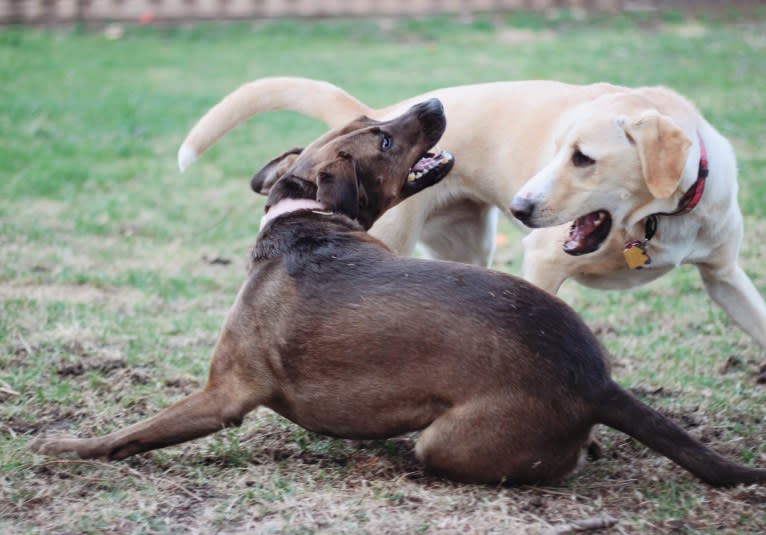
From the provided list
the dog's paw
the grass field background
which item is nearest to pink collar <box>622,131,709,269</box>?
the grass field background

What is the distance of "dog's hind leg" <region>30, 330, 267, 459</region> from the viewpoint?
3809 millimetres

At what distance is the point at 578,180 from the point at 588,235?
300mm

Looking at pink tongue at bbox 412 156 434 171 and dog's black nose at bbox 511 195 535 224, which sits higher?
pink tongue at bbox 412 156 434 171

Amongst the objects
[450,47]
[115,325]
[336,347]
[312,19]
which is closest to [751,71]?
[450,47]

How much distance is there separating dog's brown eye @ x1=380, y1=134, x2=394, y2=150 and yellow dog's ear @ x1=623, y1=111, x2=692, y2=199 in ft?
3.29

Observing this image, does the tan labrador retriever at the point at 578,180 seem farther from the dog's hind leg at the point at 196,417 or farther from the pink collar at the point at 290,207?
the dog's hind leg at the point at 196,417

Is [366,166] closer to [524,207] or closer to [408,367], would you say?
[524,207]

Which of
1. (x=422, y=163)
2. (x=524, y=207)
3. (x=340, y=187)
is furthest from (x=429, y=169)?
(x=340, y=187)

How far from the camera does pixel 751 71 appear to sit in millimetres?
12836

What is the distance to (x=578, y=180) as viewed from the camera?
4340 millimetres

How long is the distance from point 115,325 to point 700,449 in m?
3.07

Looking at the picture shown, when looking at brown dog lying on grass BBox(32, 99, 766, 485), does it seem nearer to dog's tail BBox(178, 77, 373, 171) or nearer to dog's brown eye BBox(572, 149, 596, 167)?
dog's brown eye BBox(572, 149, 596, 167)

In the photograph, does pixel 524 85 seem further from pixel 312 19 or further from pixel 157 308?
pixel 312 19

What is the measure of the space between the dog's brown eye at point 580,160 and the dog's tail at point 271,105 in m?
1.20
